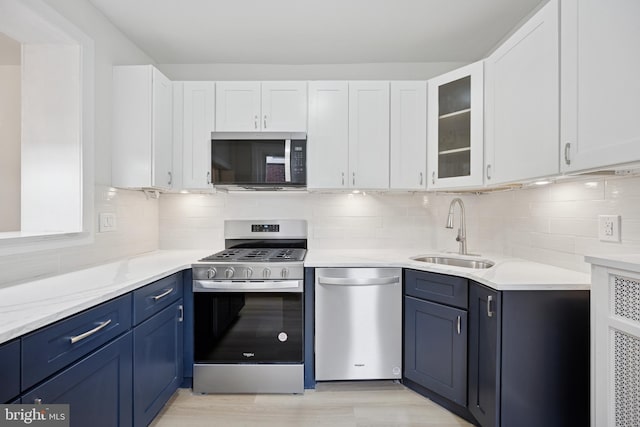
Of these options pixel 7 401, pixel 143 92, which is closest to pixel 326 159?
pixel 143 92

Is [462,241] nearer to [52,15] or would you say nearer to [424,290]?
[424,290]

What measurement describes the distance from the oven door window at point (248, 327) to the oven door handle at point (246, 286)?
0.04 metres

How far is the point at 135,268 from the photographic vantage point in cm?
183

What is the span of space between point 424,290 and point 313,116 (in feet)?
4.92

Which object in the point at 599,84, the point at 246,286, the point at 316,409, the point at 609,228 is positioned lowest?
the point at 316,409

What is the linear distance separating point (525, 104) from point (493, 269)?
92 cm

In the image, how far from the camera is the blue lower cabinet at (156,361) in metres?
1.52

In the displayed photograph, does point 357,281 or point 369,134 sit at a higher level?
point 369,134

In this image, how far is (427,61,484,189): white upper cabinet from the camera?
205 cm

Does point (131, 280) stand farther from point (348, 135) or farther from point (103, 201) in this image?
point (348, 135)

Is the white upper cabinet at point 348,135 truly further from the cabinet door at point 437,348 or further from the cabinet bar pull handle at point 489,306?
the cabinet bar pull handle at point 489,306

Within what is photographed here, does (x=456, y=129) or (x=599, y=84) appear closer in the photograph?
(x=599, y=84)

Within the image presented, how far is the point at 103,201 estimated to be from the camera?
6.64ft

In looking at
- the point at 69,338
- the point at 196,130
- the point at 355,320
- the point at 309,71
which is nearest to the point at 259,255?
the point at 355,320
